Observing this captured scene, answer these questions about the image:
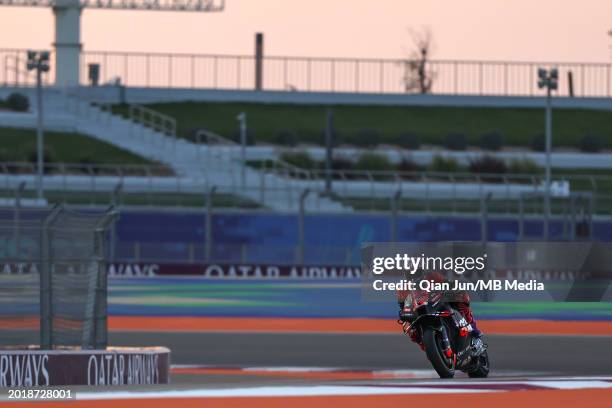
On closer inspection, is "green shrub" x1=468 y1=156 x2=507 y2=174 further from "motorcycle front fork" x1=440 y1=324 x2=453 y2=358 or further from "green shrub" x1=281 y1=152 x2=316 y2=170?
"motorcycle front fork" x1=440 y1=324 x2=453 y2=358

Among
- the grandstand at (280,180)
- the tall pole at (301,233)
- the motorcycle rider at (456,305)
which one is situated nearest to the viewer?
the motorcycle rider at (456,305)

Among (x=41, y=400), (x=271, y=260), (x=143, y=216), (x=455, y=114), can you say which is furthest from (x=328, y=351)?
(x=455, y=114)

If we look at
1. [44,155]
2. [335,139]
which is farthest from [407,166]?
[44,155]

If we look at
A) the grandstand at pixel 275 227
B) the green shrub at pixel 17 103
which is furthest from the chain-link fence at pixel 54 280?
the green shrub at pixel 17 103

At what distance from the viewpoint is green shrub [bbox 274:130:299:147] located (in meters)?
75.5

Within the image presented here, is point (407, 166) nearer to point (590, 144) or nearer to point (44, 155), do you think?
point (590, 144)

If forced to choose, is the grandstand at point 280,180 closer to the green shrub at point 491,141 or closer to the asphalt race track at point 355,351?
the green shrub at point 491,141

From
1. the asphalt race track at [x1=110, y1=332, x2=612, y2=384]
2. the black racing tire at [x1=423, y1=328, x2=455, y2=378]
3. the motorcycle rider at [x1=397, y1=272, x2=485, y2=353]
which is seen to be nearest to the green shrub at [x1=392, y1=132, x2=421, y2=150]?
the asphalt race track at [x1=110, y1=332, x2=612, y2=384]

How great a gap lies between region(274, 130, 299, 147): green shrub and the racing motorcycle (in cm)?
6052

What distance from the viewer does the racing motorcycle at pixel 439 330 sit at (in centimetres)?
1476

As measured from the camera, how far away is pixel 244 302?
3366 centimetres

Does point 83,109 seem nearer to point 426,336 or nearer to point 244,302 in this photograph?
point 244,302

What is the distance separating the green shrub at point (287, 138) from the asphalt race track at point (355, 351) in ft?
169

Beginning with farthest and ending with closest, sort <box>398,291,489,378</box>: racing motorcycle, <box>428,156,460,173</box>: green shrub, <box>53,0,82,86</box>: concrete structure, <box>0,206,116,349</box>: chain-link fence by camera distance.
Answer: <box>53,0,82,86</box>: concrete structure
<box>428,156,460,173</box>: green shrub
<box>0,206,116,349</box>: chain-link fence
<box>398,291,489,378</box>: racing motorcycle
